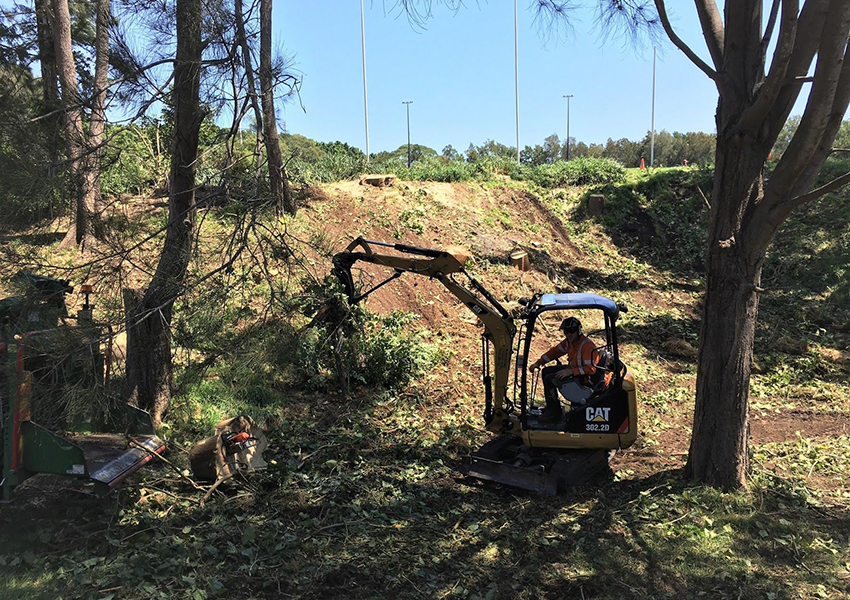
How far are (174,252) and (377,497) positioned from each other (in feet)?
9.91

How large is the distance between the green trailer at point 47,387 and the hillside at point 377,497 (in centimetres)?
42

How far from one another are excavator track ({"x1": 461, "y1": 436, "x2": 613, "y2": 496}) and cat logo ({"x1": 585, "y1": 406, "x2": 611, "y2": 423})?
434mm

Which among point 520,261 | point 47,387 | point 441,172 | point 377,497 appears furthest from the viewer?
point 441,172

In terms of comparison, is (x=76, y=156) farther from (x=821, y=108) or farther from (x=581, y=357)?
(x=821, y=108)

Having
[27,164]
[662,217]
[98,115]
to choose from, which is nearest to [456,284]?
[98,115]

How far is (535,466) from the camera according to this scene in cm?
664

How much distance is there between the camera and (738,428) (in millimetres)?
6090

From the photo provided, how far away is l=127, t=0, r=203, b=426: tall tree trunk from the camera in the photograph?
5.27 m

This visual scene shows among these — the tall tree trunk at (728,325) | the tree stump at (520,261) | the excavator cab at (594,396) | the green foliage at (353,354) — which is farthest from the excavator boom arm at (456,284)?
the tree stump at (520,261)

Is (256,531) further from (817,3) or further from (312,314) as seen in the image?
(817,3)

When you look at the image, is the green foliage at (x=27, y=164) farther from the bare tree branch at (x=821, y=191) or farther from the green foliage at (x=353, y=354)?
the bare tree branch at (x=821, y=191)

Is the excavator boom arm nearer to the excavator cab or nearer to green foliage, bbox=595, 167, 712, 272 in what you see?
the excavator cab

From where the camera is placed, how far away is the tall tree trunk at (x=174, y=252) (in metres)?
5.27

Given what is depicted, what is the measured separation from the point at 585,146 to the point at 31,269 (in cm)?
5423
